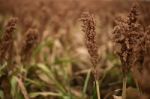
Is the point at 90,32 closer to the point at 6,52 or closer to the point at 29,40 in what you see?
the point at 29,40

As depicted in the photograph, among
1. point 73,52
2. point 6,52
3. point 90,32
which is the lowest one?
point 73,52

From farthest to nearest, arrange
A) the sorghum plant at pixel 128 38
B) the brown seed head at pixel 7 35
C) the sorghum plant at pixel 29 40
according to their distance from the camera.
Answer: the sorghum plant at pixel 29 40 < the brown seed head at pixel 7 35 < the sorghum plant at pixel 128 38

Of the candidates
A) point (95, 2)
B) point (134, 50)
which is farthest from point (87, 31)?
point (95, 2)

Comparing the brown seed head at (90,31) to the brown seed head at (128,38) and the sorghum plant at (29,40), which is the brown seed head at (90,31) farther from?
the sorghum plant at (29,40)

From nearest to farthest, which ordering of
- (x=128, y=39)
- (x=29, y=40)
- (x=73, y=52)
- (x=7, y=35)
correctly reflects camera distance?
(x=128, y=39), (x=7, y=35), (x=29, y=40), (x=73, y=52)

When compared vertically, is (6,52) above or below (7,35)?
below

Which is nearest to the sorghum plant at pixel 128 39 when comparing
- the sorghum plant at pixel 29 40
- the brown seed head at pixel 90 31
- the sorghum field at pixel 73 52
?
the sorghum field at pixel 73 52

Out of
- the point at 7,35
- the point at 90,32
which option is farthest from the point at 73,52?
→ the point at 90,32

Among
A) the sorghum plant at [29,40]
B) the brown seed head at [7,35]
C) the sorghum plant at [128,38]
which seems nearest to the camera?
the sorghum plant at [128,38]
